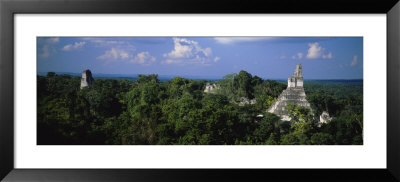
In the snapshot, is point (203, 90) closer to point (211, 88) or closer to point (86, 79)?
point (211, 88)

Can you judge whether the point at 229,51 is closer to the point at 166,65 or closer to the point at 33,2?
the point at 166,65

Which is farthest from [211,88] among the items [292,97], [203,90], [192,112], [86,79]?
[86,79]

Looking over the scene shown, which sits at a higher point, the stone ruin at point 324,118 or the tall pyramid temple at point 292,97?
the tall pyramid temple at point 292,97

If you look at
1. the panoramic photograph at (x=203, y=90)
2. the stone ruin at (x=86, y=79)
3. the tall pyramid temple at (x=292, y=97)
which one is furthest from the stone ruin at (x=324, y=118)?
the stone ruin at (x=86, y=79)

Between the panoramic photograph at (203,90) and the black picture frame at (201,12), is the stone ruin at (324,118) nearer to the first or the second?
the panoramic photograph at (203,90)

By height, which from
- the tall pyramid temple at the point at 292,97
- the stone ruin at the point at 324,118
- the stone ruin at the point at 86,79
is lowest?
the stone ruin at the point at 324,118
